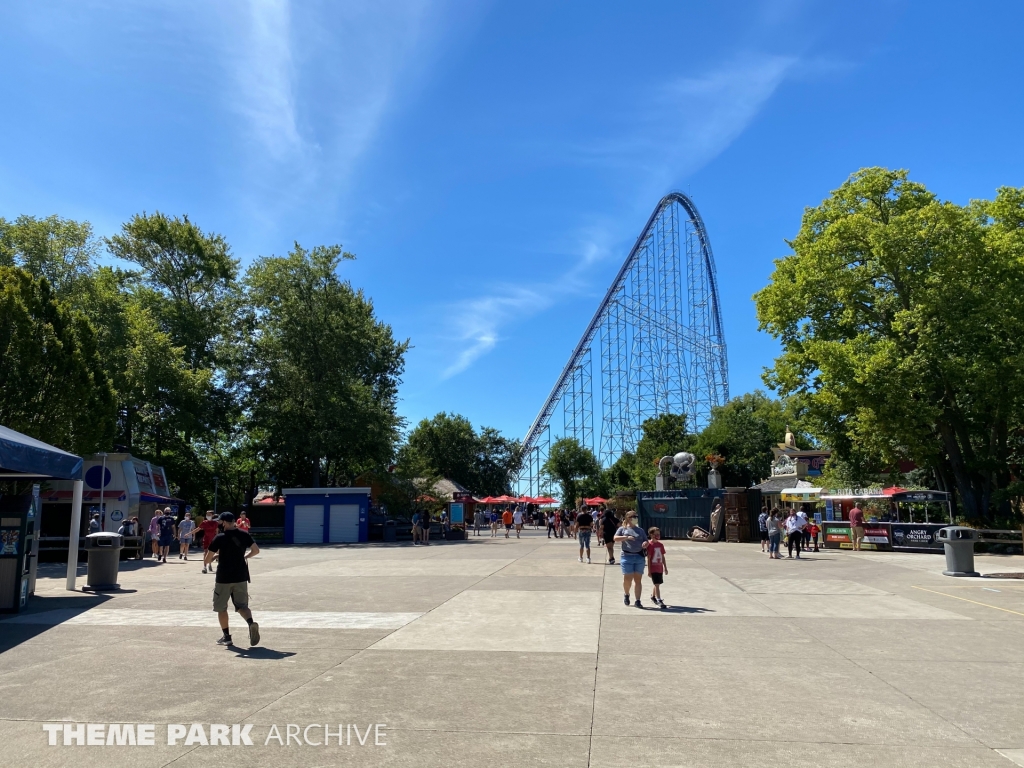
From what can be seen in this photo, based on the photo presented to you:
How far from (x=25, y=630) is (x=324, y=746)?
6839 mm

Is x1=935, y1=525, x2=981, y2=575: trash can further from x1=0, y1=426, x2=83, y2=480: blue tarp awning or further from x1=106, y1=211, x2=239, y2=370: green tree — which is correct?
x1=106, y1=211, x2=239, y2=370: green tree

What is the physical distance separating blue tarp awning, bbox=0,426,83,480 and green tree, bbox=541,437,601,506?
2600 inches

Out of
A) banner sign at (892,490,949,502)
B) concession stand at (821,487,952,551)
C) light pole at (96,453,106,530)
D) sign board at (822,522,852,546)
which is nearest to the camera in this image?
light pole at (96,453,106,530)

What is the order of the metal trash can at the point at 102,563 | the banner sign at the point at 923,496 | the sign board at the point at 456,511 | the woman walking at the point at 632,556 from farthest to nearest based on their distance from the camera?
the sign board at the point at 456,511
the banner sign at the point at 923,496
the metal trash can at the point at 102,563
the woman walking at the point at 632,556

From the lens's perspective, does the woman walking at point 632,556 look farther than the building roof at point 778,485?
No

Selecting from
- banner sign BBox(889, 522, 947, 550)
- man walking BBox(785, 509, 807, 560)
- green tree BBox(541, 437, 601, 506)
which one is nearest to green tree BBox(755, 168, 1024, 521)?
banner sign BBox(889, 522, 947, 550)

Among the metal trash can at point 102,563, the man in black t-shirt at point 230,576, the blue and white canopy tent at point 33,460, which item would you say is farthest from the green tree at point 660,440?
the man in black t-shirt at point 230,576

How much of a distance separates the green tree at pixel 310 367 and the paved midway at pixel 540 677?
2821 cm

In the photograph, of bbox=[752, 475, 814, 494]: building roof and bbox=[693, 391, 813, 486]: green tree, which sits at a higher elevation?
bbox=[693, 391, 813, 486]: green tree

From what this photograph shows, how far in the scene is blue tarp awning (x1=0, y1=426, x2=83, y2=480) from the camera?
33.2 ft

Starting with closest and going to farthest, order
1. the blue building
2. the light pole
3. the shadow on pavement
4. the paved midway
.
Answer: the paved midway
the shadow on pavement
the light pole
the blue building

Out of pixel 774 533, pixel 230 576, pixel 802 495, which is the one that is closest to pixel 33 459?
pixel 230 576

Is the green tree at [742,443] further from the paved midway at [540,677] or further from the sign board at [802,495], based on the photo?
the paved midway at [540,677]

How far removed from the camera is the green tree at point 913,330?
25.7m
